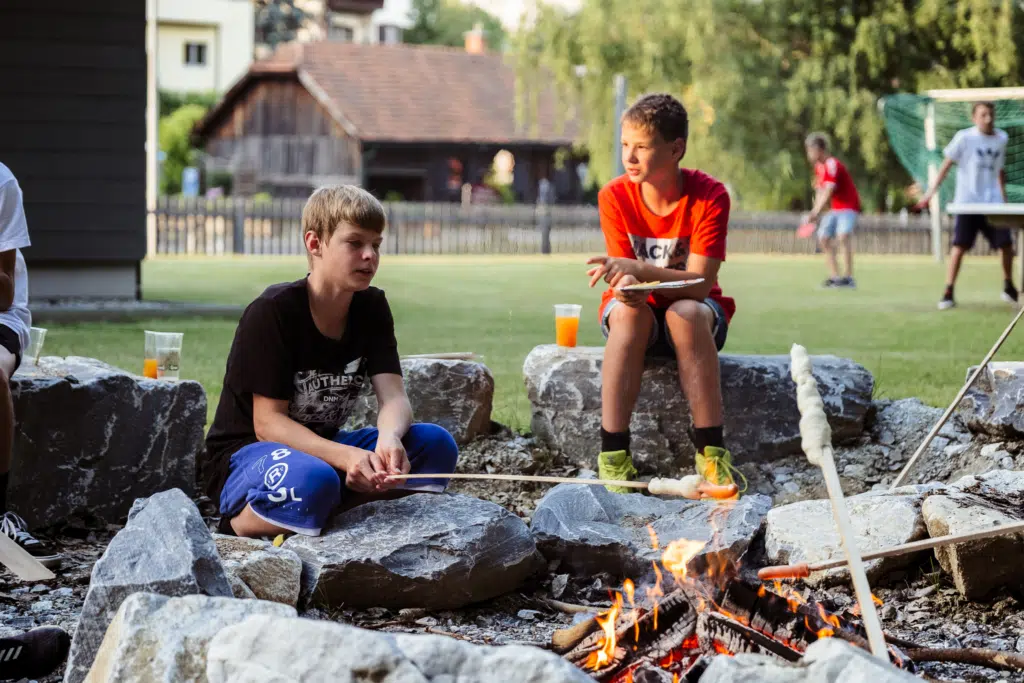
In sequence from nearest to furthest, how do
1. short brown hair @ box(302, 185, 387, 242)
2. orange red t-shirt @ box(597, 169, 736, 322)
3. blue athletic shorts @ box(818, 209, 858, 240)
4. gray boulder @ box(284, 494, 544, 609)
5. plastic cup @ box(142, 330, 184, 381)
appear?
gray boulder @ box(284, 494, 544, 609), short brown hair @ box(302, 185, 387, 242), orange red t-shirt @ box(597, 169, 736, 322), plastic cup @ box(142, 330, 184, 381), blue athletic shorts @ box(818, 209, 858, 240)

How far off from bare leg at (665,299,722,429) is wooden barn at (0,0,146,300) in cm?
747

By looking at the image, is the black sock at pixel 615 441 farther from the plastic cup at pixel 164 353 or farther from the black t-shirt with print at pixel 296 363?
the plastic cup at pixel 164 353

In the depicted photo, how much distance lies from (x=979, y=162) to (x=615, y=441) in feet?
29.4

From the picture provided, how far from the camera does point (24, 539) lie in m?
3.74

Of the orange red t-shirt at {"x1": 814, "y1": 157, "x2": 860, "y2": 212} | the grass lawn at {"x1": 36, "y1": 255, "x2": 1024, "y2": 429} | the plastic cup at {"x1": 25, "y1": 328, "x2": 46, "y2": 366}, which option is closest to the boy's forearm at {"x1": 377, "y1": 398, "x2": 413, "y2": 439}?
the plastic cup at {"x1": 25, "y1": 328, "x2": 46, "y2": 366}

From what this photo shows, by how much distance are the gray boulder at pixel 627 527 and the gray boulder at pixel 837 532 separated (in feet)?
Answer: 0.28

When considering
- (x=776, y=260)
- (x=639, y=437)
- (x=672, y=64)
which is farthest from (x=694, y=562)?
(x=672, y=64)

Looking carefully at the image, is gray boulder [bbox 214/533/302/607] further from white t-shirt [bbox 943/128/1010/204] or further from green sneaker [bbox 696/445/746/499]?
white t-shirt [bbox 943/128/1010/204]

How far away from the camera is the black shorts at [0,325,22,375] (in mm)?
3783

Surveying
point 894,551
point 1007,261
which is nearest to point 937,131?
point 1007,261

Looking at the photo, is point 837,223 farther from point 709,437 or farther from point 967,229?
point 709,437

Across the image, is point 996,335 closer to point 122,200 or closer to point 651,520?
point 651,520

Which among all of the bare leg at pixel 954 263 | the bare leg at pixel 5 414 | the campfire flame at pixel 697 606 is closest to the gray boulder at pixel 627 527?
the campfire flame at pixel 697 606

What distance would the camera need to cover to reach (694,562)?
10.4 ft
